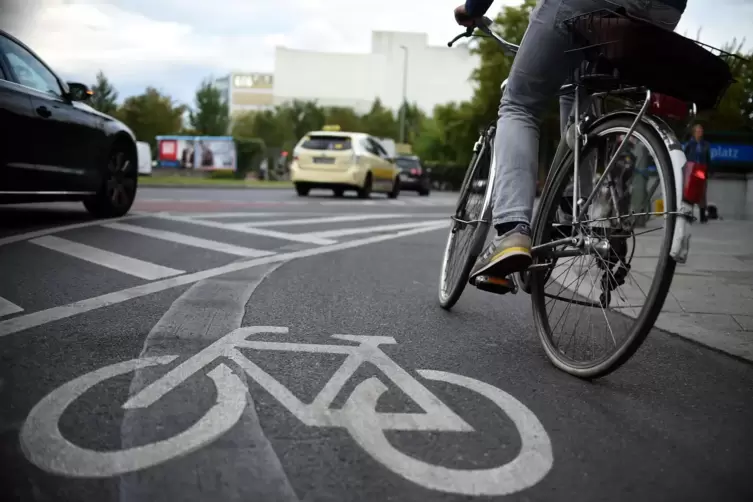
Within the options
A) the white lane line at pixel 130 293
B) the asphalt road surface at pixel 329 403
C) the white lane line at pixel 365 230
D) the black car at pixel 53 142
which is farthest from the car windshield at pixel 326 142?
the asphalt road surface at pixel 329 403

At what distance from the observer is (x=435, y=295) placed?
478cm

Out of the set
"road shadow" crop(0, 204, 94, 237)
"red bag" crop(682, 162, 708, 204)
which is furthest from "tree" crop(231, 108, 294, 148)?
"red bag" crop(682, 162, 708, 204)

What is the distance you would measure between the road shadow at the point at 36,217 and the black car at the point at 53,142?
0.84 ft

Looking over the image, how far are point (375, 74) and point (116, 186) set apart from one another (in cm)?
13015

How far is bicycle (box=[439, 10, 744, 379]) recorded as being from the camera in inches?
101

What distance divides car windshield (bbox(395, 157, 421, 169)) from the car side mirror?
25.6 metres

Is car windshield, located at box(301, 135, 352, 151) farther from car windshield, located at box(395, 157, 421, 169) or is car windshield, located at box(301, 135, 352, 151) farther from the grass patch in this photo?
car windshield, located at box(395, 157, 421, 169)

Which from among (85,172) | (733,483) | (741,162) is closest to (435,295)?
(733,483)

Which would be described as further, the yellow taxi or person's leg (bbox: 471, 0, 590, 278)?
the yellow taxi

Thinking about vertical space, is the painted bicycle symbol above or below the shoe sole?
below

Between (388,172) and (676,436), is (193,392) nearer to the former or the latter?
(676,436)

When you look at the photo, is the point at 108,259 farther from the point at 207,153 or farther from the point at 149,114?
the point at 207,153

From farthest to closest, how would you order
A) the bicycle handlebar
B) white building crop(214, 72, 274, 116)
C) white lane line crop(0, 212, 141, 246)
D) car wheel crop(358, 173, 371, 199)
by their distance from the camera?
white building crop(214, 72, 274, 116) < car wheel crop(358, 173, 371, 199) < white lane line crop(0, 212, 141, 246) < the bicycle handlebar

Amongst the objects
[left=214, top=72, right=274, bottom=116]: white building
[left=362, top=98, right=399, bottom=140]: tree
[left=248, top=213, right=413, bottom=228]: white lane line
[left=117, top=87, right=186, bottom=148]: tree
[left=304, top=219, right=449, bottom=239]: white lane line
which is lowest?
[left=304, top=219, right=449, bottom=239]: white lane line
